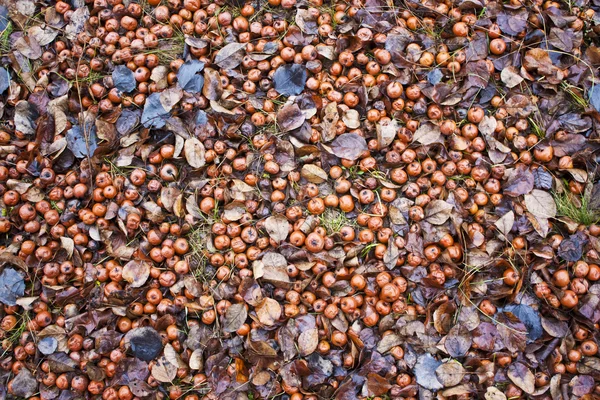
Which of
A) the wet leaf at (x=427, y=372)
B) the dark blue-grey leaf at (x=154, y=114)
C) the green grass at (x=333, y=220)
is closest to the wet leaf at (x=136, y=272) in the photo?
the dark blue-grey leaf at (x=154, y=114)

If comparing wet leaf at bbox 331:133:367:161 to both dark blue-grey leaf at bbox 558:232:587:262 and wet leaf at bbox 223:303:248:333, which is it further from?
dark blue-grey leaf at bbox 558:232:587:262

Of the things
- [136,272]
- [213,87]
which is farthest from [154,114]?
[136,272]

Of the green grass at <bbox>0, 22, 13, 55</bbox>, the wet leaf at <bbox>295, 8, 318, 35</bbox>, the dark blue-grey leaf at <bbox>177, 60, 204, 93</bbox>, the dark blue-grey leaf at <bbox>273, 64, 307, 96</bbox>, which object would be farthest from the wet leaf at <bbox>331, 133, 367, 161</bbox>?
the green grass at <bbox>0, 22, 13, 55</bbox>

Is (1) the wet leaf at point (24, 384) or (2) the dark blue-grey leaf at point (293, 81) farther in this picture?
(2) the dark blue-grey leaf at point (293, 81)

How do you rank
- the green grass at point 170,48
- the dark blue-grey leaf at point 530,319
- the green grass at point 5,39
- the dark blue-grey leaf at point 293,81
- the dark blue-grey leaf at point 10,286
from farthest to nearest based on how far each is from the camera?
the green grass at point 5,39
the green grass at point 170,48
the dark blue-grey leaf at point 293,81
the dark blue-grey leaf at point 10,286
the dark blue-grey leaf at point 530,319

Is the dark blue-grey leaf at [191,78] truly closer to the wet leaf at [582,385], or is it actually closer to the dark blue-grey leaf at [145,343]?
the dark blue-grey leaf at [145,343]

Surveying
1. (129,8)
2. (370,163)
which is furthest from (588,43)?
(129,8)
